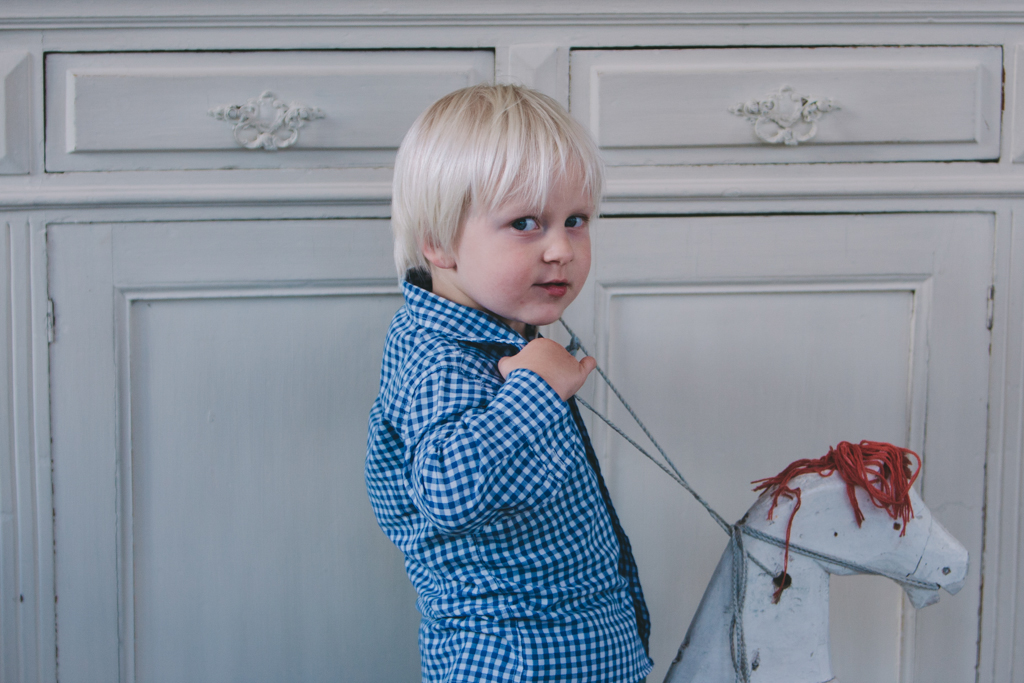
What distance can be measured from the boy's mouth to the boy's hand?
5 centimetres

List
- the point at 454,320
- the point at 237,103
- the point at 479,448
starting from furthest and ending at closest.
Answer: the point at 237,103 → the point at 454,320 → the point at 479,448

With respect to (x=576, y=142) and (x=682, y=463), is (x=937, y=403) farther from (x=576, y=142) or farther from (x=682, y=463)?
(x=576, y=142)

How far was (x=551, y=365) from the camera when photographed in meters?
0.61

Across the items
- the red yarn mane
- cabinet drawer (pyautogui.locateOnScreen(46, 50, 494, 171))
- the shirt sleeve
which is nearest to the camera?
the shirt sleeve

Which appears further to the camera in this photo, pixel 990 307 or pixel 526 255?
pixel 990 307

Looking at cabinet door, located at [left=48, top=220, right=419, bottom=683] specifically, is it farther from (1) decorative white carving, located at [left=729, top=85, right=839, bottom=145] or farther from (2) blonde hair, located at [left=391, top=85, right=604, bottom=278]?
(1) decorative white carving, located at [left=729, top=85, right=839, bottom=145]

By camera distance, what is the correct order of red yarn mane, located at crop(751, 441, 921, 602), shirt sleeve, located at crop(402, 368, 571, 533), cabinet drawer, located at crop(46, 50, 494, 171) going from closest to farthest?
shirt sleeve, located at crop(402, 368, 571, 533) < red yarn mane, located at crop(751, 441, 921, 602) < cabinet drawer, located at crop(46, 50, 494, 171)

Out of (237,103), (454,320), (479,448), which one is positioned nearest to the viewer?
(479,448)

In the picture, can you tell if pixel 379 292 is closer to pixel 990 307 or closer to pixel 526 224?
pixel 526 224

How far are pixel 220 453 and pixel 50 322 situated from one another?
237 millimetres

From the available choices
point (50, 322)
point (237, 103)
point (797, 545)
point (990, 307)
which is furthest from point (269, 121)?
point (990, 307)

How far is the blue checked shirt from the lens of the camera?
1.83 feet

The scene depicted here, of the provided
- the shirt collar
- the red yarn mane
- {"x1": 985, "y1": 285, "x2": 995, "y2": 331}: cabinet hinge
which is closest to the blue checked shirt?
the shirt collar

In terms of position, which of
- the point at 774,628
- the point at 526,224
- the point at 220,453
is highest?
the point at 526,224
